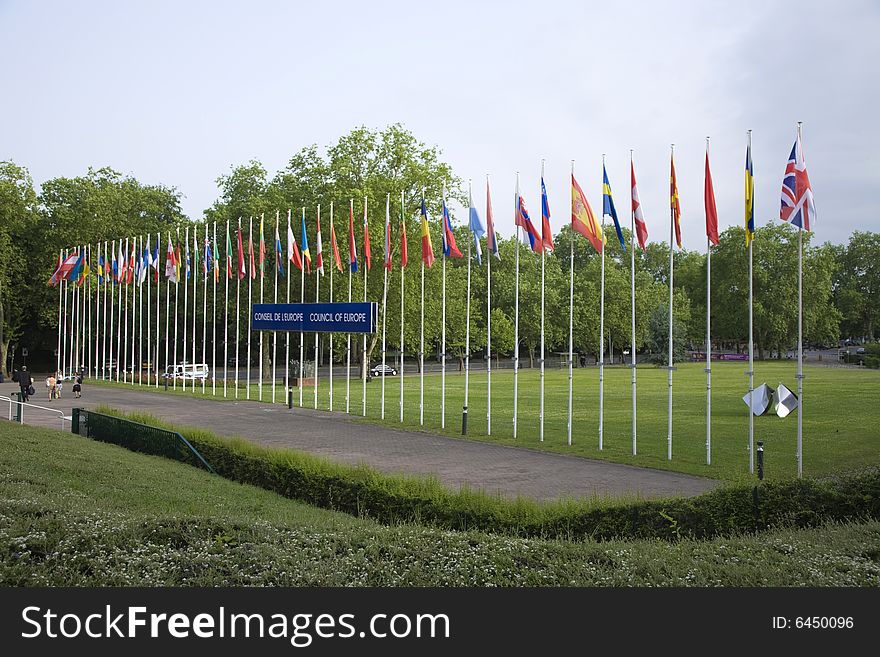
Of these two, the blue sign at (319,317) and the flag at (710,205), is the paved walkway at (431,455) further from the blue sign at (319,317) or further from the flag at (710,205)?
the flag at (710,205)

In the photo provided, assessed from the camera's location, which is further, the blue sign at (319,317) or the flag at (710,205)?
the blue sign at (319,317)

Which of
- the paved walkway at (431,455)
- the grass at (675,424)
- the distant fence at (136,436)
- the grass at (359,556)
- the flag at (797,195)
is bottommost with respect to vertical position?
the paved walkway at (431,455)

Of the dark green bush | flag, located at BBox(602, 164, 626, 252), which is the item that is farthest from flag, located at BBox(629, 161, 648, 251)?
the dark green bush

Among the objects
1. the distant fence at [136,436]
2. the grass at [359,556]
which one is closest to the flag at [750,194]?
the grass at [359,556]

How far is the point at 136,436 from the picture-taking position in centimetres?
2002

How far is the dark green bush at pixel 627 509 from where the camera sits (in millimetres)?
9852

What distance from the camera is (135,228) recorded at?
6500 cm

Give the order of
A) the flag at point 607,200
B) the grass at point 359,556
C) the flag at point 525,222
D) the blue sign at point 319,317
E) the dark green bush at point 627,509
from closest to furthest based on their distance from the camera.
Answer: the grass at point 359,556
the dark green bush at point 627,509
the flag at point 607,200
the flag at point 525,222
the blue sign at point 319,317

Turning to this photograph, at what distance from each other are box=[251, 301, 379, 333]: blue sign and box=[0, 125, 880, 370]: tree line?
4.56 metres

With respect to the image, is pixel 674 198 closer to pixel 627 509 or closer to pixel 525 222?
pixel 525 222

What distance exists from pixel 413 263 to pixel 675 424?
25985 mm

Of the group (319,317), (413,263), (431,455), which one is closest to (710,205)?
(431,455)

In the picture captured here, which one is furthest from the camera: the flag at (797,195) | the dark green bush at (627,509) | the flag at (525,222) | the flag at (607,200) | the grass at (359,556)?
the flag at (525,222)

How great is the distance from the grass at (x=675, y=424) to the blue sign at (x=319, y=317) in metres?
3.64
